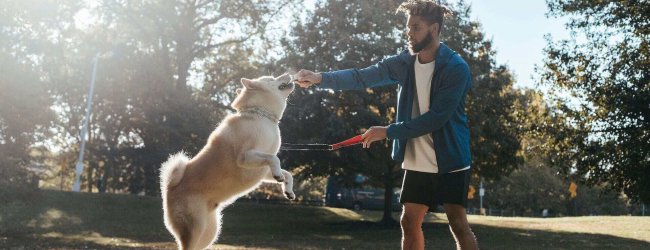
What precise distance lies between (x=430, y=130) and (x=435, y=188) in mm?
535

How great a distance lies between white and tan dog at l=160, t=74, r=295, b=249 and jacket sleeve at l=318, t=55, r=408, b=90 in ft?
2.47

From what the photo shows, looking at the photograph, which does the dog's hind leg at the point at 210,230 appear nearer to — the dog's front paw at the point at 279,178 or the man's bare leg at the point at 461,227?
the dog's front paw at the point at 279,178

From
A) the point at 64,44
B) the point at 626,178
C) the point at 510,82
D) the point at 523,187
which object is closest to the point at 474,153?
the point at 510,82

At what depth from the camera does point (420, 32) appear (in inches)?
208

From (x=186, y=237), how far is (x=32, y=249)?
10.2 metres

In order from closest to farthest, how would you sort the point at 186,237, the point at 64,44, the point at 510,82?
the point at 186,237
the point at 510,82
the point at 64,44

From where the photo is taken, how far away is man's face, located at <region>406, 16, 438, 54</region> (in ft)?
17.3

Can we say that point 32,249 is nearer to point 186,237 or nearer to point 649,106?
point 186,237

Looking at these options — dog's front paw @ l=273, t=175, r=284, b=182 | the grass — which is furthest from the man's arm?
the grass

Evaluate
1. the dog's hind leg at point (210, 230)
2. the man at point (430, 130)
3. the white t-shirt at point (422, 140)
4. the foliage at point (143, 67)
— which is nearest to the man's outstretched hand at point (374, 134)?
the man at point (430, 130)

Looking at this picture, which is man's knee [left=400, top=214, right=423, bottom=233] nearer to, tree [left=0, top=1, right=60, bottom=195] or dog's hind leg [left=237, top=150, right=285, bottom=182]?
dog's hind leg [left=237, top=150, right=285, bottom=182]

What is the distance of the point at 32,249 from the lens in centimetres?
1367

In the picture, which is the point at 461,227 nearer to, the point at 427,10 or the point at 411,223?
the point at 411,223

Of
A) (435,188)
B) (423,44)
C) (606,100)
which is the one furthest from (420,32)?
(606,100)
